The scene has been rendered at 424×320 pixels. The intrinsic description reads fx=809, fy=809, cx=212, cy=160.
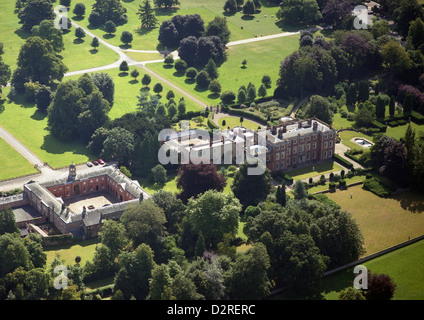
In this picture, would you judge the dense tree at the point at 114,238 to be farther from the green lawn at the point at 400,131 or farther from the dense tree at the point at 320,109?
the green lawn at the point at 400,131

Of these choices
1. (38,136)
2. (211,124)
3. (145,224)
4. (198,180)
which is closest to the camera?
(145,224)

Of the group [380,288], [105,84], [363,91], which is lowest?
[363,91]

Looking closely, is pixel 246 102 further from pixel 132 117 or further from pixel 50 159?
pixel 50 159

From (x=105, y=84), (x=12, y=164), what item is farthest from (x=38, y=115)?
(x=12, y=164)

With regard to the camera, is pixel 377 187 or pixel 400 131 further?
pixel 400 131

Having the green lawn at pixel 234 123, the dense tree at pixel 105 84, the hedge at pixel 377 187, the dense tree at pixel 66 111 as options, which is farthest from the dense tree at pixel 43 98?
the hedge at pixel 377 187

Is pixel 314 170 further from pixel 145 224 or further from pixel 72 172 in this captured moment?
pixel 72 172

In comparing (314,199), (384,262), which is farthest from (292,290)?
(314,199)
